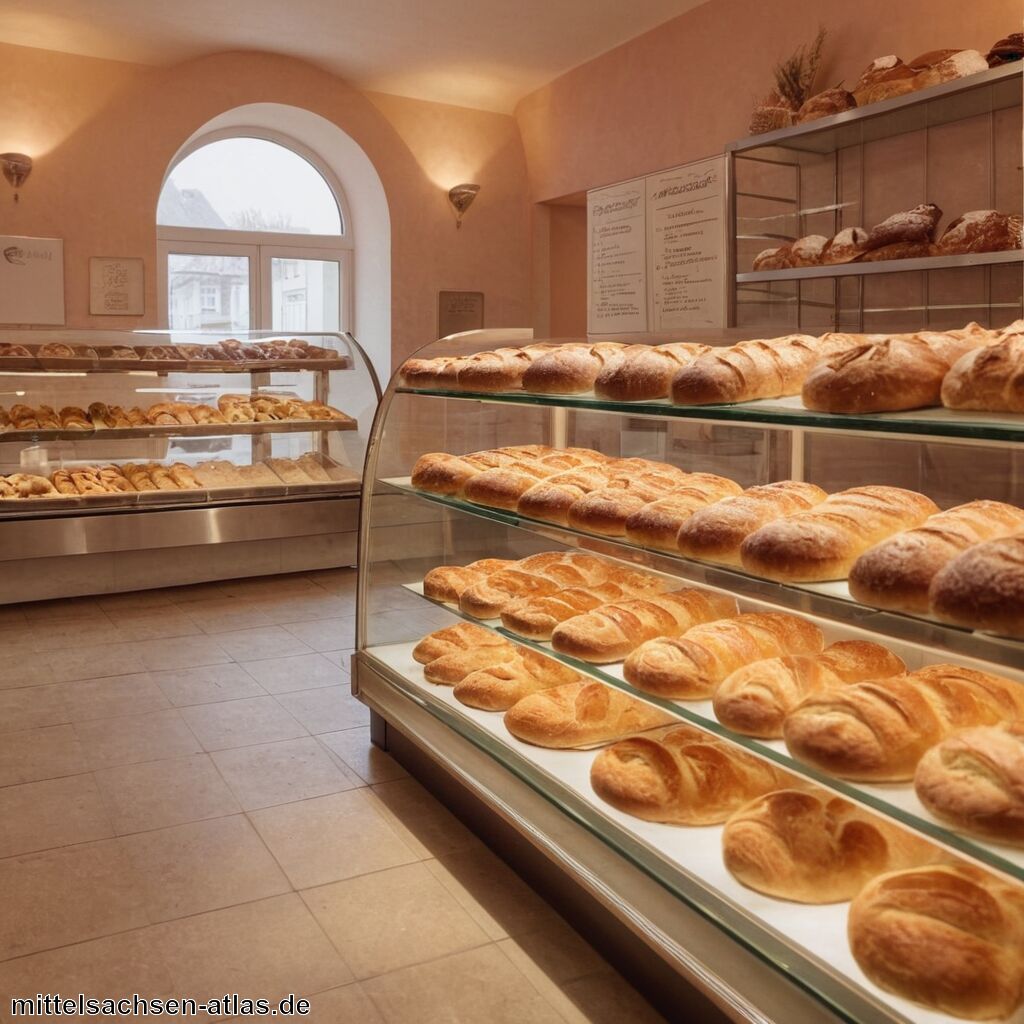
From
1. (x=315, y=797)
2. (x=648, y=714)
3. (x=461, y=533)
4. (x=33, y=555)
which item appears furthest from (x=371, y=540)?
(x=33, y=555)

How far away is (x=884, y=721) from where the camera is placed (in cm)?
147

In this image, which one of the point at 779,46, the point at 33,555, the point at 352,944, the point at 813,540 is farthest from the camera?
the point at 779,46

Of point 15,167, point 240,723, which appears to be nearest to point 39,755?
point 240,723

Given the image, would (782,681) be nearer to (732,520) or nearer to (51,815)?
(732,520)

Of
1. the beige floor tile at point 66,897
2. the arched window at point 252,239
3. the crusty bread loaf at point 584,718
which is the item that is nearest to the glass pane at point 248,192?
the arched window at point 252,239

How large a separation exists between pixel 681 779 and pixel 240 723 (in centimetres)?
200

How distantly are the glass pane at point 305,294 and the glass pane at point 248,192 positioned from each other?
266mm

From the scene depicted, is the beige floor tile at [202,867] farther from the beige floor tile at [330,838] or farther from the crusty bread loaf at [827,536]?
the crusty bread loaf at [827,536]

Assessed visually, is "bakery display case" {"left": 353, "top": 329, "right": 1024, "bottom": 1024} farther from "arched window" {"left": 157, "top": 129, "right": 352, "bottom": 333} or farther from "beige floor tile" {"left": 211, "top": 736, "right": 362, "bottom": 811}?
"arched window" {"left": 157, "top": 129, "right": 352, "bottom": 333}

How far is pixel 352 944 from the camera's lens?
85.4 inches

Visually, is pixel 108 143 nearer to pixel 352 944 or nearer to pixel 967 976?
pixel 352 944

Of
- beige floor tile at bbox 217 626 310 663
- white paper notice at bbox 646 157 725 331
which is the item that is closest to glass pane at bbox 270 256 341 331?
white paper notice at bbox 646 157 725 331

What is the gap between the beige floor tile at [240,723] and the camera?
3352 mm

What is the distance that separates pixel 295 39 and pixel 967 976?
A: 6.58 metres
